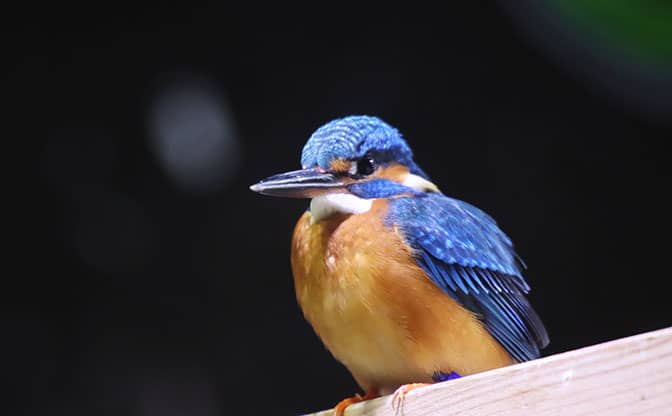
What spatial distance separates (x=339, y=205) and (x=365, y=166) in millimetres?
92

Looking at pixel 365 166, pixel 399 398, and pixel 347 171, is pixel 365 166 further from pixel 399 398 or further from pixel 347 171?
pixel 399 398

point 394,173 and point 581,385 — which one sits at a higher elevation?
point 394,173

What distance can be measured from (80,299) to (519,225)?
4.03 feet

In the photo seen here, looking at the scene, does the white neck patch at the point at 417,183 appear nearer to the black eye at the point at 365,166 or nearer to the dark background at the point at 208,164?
the black eye at the point at 365,166

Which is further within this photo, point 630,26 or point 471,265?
point 630,26

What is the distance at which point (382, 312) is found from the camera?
145 cm

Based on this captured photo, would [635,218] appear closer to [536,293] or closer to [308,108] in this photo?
[536,293]

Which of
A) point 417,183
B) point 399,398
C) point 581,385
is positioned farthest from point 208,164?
point 581,385

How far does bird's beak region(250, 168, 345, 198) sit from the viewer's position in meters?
1.48

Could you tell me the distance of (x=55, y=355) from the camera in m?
2.71

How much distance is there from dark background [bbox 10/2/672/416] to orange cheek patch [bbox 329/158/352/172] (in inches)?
43.1

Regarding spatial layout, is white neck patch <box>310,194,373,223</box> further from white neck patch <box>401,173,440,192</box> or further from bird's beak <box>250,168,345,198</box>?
white neck patch <box>401,173,440,192</box>

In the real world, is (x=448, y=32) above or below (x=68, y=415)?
above

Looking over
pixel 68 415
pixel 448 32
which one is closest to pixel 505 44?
pixel 448 32
